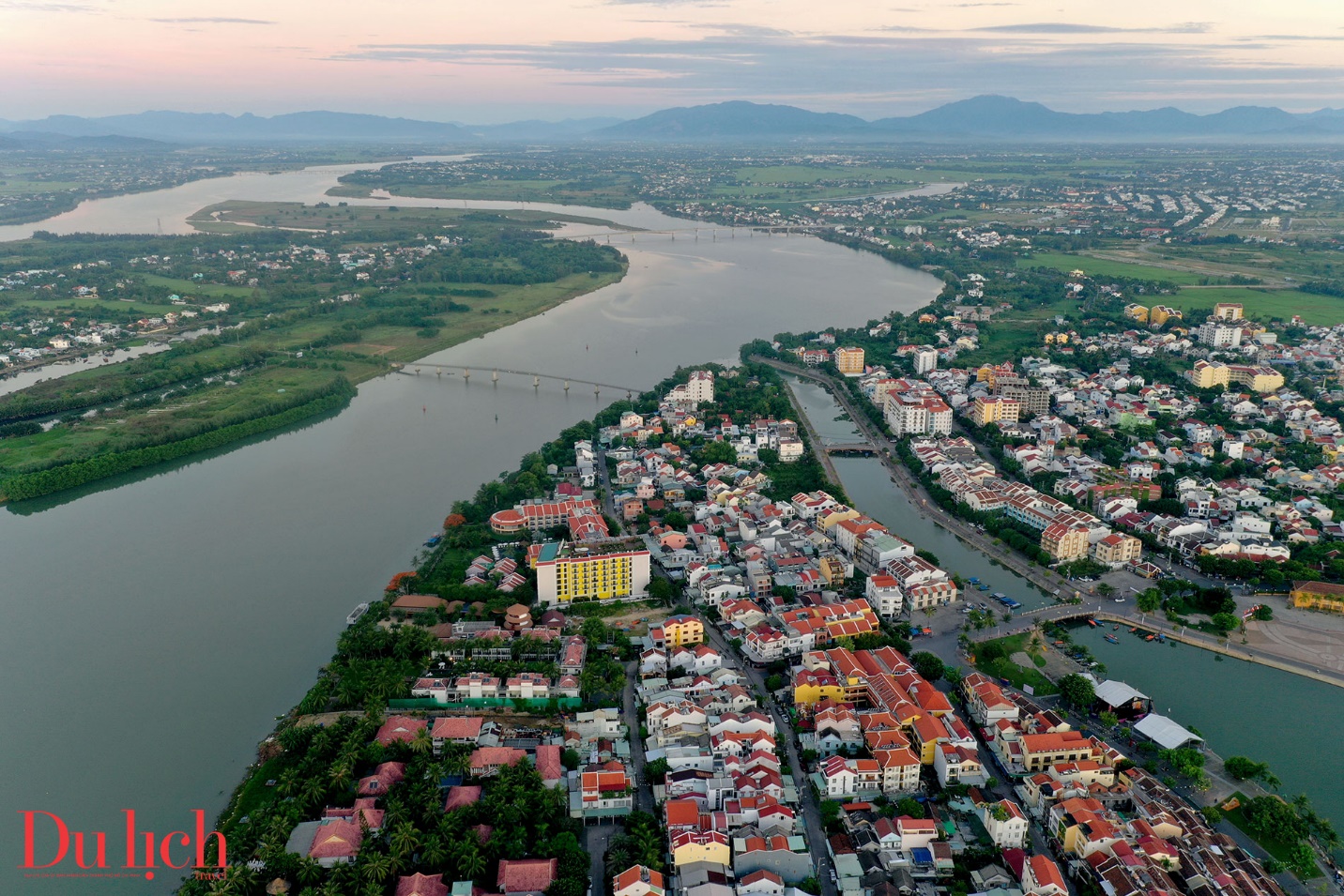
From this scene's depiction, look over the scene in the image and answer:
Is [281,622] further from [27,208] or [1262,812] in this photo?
[27,208]

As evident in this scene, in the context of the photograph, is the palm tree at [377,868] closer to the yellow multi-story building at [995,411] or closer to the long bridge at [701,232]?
the yellow multi-story building at [995,411]

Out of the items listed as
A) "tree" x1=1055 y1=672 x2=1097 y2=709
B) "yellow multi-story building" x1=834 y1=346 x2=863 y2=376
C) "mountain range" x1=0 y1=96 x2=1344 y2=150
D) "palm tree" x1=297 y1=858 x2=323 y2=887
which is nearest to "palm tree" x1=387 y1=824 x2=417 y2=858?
"palm tree" x1=297 y1=858 x2=323 y2=887

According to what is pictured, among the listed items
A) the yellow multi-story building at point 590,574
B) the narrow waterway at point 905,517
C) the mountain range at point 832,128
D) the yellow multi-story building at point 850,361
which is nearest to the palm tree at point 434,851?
the yellow multi-story building at point 590,574

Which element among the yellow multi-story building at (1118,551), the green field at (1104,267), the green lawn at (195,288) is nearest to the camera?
the yellow multi-story building at (1118,551)

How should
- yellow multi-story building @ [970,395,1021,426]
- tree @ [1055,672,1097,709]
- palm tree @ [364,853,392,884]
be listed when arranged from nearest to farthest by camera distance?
palm tree @ [364,853,392,884]
tree @ [1055,672,1097,709]
yellow multi-story building @ [970,395,1021,426]

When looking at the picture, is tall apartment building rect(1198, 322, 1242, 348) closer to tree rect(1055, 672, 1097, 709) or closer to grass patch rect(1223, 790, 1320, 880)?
tree rect(1055, 672, 1097, 709)

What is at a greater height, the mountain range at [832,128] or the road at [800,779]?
the mountain range at [832,128]
